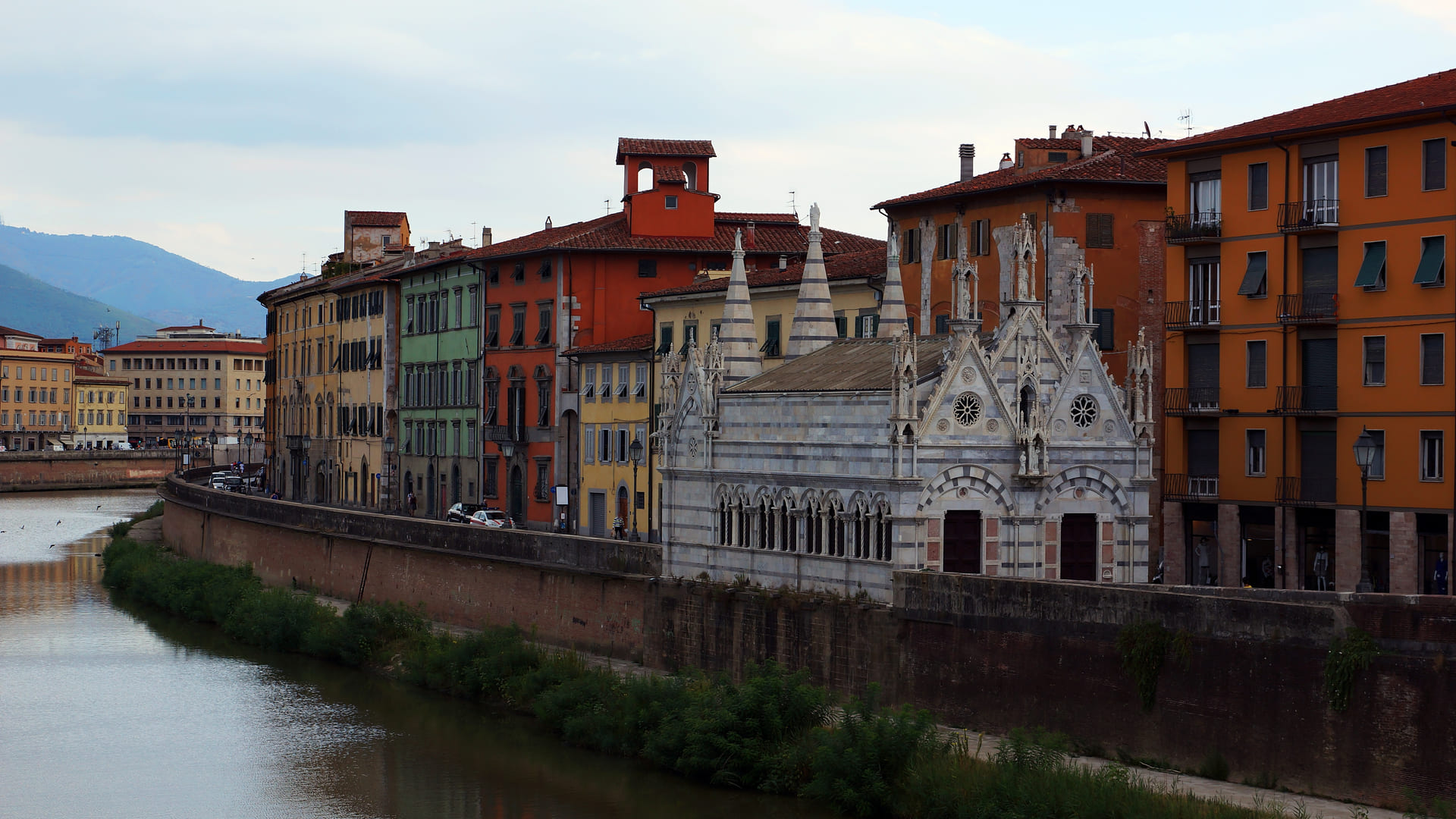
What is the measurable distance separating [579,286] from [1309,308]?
33.0m

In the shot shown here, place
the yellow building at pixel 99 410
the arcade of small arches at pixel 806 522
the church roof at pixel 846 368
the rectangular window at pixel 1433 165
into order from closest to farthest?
the arcade of small arches at pixel 806 522 → the church roof at pixel 846 368 → the rectangular window at pixel 1433 165 → the yellow building at pixel 99 410

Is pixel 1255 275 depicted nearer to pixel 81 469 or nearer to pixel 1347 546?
pixel 1347 546

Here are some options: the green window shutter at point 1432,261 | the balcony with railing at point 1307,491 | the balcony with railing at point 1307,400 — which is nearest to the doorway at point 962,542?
the balcony with railing at point 1307,491

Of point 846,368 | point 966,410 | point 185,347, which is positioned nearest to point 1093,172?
point 846,368

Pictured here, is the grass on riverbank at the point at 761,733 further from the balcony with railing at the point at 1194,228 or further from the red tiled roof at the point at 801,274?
the balcony with railing at the point at 1194,228

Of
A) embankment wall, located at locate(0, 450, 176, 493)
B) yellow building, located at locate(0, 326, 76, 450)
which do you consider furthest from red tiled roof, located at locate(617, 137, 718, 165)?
yellow building, located at locate(0, 326, 76, 450)

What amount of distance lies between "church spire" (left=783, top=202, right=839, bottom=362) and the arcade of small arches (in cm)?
486

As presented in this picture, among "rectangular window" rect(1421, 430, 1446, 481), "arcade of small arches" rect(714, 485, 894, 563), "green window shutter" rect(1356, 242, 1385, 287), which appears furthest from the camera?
"green window shutter" rect(1356, 242, 1385, 287)

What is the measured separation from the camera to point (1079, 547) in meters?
35.8

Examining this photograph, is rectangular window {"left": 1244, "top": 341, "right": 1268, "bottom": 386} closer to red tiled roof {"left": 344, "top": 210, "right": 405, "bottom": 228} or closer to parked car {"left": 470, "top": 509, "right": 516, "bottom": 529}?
parked car {"left": 470, "top": 509, "right": 516, "bottom": 529}

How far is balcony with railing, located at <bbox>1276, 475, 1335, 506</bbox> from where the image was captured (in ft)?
132

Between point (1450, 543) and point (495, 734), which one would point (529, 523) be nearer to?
point (495, 734)

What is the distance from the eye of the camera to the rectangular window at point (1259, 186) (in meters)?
41.4

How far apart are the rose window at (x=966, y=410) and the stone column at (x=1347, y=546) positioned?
9980mm
